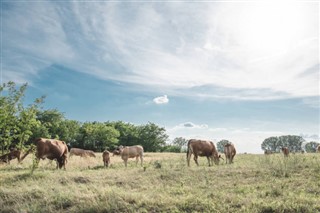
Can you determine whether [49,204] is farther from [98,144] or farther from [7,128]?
[98,144]

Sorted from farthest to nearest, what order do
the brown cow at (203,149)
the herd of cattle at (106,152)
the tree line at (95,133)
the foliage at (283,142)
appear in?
the foliage at (283,142) → the tree line at (95,133) → the brown cow at (203,149) → the herd of cattle at (106,152)

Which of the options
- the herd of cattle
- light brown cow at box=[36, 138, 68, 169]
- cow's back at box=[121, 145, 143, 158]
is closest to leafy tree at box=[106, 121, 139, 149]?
the herd of cattle

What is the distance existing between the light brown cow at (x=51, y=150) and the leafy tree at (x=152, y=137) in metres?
76.1

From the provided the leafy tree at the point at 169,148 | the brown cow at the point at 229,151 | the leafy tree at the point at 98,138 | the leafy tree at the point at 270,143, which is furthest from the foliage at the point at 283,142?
the brown cow at the point at 229,151

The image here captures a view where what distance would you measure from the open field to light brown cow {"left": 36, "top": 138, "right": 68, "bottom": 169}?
419cm

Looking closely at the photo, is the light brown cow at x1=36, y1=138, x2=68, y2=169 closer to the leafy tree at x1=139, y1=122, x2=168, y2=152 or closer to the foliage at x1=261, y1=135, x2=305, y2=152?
the leafy tree at x1=139, y1=122, x2=168, y2=152

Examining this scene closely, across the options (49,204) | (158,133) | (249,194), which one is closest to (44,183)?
(49,204)

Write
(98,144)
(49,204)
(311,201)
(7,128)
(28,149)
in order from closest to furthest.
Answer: (311,201)
(49,204)
(7,128)
(28,149)
(98,144)

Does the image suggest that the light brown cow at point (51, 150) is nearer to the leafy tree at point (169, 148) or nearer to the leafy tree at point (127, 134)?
the leafy tree at point (127, 134)

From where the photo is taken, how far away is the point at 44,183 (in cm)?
1480

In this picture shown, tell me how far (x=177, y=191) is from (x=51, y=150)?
41.1ft

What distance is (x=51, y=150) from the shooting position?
71.1 feet

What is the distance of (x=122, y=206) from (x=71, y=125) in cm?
8155

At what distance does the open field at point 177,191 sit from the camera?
400 inches
